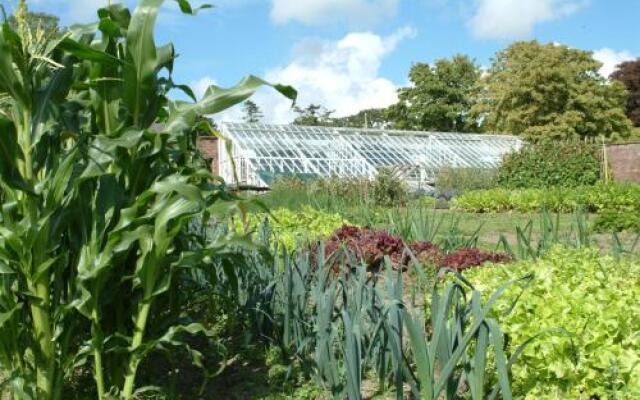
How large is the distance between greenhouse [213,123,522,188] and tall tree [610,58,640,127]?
687 inches

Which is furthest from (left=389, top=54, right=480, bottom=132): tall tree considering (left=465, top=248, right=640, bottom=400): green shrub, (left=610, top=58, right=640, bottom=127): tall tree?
(left=465, top=248, right=640, bottom=400): green shrub

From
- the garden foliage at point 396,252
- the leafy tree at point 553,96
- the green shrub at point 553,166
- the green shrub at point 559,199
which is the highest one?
the leafy tree at point 553,96

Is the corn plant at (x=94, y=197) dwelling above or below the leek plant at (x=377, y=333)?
above

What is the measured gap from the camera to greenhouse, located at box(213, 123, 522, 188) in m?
21.9

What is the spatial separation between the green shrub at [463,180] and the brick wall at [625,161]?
495 centimetres

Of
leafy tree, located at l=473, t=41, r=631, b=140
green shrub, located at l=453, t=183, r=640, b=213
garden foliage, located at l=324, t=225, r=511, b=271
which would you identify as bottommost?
green shrub, located at l=453, t=183, r=640, b=213

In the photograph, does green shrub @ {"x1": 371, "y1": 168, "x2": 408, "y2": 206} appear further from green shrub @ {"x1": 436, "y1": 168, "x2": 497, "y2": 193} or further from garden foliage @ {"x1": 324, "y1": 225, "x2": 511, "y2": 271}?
garden foliage @ {"x1": 324, "y1": 225, "x2": 511, "y2": 271}

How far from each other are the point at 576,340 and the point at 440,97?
41.2 meters

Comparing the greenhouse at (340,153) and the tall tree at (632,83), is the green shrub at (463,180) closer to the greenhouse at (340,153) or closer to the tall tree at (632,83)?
the greenhouse at (340,153)

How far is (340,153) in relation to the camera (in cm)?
2419

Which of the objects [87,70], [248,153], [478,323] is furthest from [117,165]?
[248,153]

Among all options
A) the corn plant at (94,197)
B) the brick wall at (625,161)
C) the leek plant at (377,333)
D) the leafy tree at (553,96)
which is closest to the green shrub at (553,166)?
the brick wall at (625,161)

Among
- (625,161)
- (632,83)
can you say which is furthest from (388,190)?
(632,83)

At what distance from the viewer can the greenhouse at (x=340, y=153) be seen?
2189 cm
